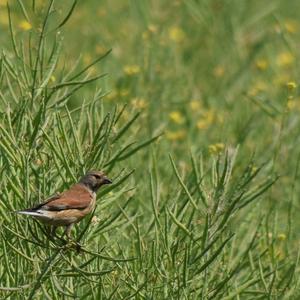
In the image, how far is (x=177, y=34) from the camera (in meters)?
9.75

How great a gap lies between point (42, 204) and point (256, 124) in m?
3.97

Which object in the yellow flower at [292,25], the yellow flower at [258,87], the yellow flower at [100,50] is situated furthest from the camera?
the yellow flower at [292,25]

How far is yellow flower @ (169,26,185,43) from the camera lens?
31.0 feet

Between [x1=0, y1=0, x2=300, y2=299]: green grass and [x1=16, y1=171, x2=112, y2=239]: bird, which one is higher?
[x1=16, y1=171, x2=112, y2=239]: bird

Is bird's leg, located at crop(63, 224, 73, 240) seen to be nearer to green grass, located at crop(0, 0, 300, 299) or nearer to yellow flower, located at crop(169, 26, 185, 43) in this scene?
green grass, located at crop(0, 0, 300, 299)

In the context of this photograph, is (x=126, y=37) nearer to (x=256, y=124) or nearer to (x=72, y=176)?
(x=256, y=124)

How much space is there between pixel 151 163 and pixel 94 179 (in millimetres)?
1396

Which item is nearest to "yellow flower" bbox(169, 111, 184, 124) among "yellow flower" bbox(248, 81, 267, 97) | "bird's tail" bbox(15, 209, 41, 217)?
"yellow flower" bbox(248, 81, 267, 97)

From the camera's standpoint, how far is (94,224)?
13.9ft

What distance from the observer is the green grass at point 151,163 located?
4.02m

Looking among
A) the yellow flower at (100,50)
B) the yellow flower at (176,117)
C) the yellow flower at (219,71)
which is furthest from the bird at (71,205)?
the yellow flower at (219,71)

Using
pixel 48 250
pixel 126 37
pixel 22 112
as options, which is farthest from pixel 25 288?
pixel 126 37

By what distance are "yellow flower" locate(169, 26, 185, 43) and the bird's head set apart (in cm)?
509

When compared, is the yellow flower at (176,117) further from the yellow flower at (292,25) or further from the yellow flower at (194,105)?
the yellow flower at (292,25)
